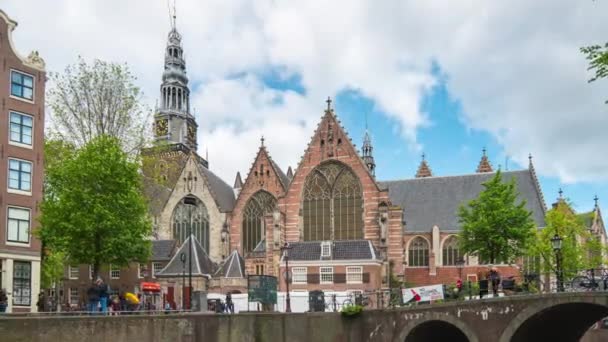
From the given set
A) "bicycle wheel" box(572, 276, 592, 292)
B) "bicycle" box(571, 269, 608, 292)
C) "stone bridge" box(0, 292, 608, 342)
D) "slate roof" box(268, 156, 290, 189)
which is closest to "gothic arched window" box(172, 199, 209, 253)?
"slate roof" box(268, 156, 290, 189)

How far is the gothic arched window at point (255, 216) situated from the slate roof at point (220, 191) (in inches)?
80.1

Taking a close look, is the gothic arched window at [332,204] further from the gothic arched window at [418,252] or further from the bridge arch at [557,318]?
the bridge arch at [557,318]

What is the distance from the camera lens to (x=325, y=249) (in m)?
59.5

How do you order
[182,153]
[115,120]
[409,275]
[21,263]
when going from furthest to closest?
[182,153]
[409,275]
[115,120]
[21,263]

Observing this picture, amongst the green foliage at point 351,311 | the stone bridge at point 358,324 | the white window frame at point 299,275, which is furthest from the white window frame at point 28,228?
the white window frame at point 299,275

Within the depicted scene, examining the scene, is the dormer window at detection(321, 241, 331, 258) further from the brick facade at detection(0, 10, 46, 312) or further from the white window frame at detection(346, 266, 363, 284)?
the brick facade at detection(0, 10, 46, 312)

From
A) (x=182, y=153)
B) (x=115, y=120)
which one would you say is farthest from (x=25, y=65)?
(x=182, y=153)

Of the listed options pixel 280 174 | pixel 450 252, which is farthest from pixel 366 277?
pixel 280 174

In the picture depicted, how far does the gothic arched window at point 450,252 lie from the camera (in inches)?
2753

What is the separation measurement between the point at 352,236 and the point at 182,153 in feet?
122

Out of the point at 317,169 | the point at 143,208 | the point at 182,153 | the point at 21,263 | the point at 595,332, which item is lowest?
the point at 595,332

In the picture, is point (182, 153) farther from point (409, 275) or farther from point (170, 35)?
point (409, 275)

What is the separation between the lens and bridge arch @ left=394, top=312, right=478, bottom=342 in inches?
1278

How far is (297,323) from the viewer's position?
3597 cm
